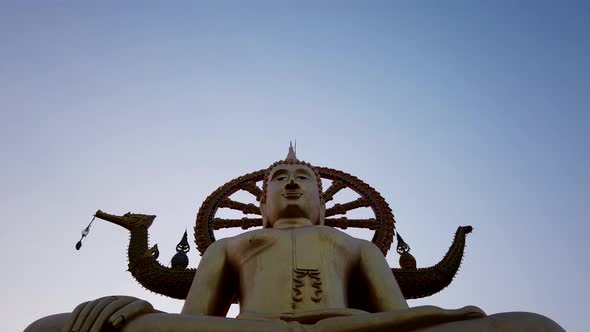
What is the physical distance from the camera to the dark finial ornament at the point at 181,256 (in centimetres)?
686

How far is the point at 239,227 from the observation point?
732 centimetres

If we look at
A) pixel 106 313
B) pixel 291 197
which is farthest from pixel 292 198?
pixel 106 313

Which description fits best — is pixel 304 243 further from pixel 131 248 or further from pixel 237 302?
pixel 131 248

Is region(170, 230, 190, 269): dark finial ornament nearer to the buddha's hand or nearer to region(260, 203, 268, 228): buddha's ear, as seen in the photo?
region(260, 203, 268, 228): buddha's ear

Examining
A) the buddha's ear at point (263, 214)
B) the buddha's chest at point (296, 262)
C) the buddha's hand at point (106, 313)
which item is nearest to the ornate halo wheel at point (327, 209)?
the buddha's ear at point (263, 214)

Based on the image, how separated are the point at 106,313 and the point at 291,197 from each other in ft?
8.79

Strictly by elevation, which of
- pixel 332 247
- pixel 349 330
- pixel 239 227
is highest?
pixel 239 227

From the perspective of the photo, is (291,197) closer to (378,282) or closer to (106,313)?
(378,282)

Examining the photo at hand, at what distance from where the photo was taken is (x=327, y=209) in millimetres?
7422

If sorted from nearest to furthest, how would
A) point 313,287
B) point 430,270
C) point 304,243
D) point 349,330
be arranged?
point 349,330 < point 313,287 < point 304,243 < point 430,270

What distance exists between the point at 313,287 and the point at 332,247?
1.84 feet

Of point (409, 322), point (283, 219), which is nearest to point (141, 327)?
point (409, 322)

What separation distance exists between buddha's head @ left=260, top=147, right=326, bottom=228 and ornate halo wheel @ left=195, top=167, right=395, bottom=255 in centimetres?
62

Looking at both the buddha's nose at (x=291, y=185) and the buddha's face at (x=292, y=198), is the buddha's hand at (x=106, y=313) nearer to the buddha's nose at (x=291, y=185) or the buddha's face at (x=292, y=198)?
the buddha's face at (x=292, y=198)
